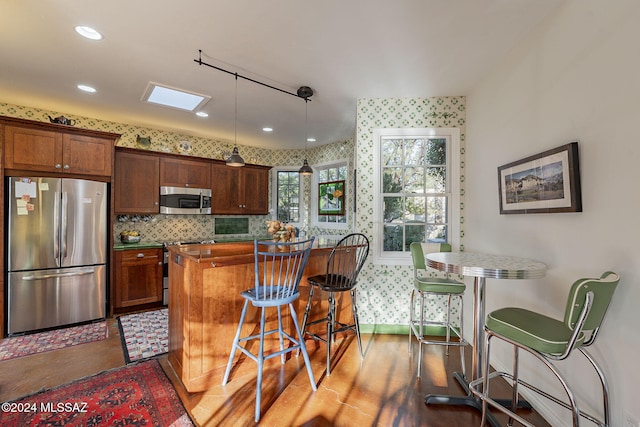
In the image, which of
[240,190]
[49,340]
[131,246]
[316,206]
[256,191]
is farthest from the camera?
[316,206]

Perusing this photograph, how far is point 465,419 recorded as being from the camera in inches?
73.2

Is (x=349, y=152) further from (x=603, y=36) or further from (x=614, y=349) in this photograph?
(x=614, y=349)

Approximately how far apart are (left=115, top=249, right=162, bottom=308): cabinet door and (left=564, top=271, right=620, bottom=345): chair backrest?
4334mm

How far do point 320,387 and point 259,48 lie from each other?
269 cm

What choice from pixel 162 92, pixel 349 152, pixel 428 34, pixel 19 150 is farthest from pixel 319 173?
pixel 19 150

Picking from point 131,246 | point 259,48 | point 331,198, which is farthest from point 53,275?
point 331,198

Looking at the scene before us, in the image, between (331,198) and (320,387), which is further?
(331,198)

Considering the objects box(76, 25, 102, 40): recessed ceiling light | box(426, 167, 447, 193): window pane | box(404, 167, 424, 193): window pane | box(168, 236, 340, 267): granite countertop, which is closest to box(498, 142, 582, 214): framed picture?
box(426, 167, 447, 193): window pane

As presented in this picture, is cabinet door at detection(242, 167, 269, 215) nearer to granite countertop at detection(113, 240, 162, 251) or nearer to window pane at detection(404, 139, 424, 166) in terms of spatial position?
granite countertop at detection(113, 240, 162, 251)

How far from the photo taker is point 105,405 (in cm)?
190

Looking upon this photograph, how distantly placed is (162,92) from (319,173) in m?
3.03

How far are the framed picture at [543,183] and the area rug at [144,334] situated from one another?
337 centimetres

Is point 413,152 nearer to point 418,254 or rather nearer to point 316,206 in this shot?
point 418,254

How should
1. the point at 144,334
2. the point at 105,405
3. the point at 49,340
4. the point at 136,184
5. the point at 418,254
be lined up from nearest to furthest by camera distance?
the point at 105,405 < the point at 418,254 < the point at 49,340 < the point at 144,334 < the point at 136,184
